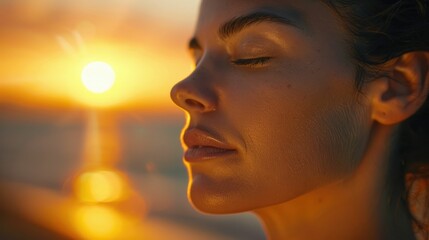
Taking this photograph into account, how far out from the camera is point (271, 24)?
5.89 feet

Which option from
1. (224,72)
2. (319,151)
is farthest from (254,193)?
(224,72)

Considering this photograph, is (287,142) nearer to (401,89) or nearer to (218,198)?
(218,198)

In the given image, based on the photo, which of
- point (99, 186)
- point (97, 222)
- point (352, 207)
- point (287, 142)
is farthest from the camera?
point (99, 186)

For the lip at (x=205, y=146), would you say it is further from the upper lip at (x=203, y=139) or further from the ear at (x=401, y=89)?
the ear at (x=401, y=89)

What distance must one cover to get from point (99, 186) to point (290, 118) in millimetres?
17562

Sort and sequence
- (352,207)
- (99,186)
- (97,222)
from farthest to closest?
1. (99,186)
2. (97,222)
3. (352,207)

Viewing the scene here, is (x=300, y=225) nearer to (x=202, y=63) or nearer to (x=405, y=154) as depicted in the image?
(x=405, y=154)

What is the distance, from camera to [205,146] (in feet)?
5.99

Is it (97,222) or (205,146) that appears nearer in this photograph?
(205,146)

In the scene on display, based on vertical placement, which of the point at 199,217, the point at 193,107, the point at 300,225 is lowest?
the point at 300,225

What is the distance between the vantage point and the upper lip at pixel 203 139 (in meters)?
1.80

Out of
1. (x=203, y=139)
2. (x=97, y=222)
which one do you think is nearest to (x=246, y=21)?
(x=203, y=139)

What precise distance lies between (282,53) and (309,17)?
5.3 inches

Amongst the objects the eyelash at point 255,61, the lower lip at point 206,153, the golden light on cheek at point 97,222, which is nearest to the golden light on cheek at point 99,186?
the golden light on cheek at point 97,222
